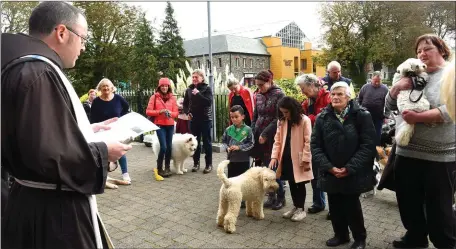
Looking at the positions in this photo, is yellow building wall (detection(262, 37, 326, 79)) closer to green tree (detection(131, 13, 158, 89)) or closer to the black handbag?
green tree (detection(131, 13, 158, 89))

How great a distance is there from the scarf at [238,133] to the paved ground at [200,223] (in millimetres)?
1102

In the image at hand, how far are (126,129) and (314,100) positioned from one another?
10.8 feet

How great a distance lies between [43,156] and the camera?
65.2 inches

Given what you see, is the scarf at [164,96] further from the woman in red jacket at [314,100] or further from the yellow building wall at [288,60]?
the yellow building wall at [288,60]

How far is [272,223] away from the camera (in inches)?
185

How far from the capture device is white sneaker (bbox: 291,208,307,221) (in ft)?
15.5

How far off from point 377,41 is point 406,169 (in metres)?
34.6

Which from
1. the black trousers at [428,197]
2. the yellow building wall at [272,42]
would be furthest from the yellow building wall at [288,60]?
the black trousers at [428,197]

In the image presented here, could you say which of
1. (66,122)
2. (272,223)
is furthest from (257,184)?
(66,122)

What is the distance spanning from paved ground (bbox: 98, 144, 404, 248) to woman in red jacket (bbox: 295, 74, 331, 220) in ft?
0.71

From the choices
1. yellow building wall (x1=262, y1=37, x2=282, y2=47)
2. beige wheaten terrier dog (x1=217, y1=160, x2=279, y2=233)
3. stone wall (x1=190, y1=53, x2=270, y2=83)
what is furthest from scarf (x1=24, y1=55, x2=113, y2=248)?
yellow building wall (x1=262, y1=37, x2=282, y2=47)

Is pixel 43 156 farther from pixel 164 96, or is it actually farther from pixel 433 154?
pixel 164 96

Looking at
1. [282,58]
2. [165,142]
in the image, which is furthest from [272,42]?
[165,142]

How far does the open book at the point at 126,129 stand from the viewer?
214 centimetres
